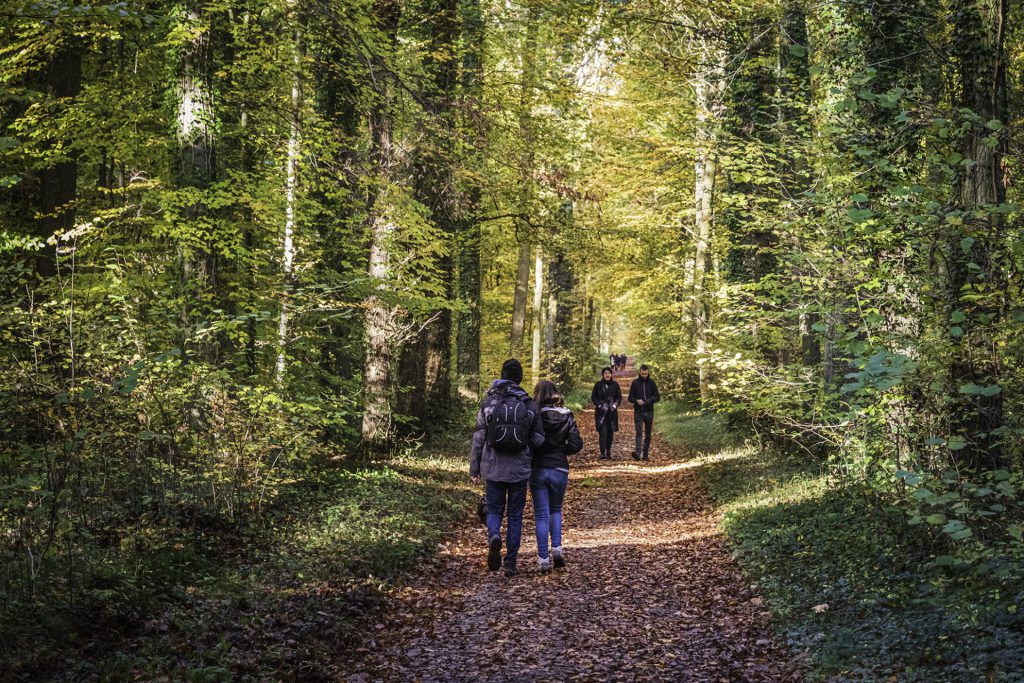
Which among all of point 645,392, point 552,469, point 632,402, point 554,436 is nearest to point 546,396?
point 554,436

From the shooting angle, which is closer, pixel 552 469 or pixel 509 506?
pixel 509 506

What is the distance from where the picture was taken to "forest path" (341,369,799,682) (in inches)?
221

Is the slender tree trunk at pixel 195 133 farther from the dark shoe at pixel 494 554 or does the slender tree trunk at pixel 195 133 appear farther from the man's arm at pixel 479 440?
the dark shoe at pixel 494 554

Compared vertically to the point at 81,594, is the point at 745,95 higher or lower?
higher

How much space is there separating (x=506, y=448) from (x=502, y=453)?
Result: 12cm

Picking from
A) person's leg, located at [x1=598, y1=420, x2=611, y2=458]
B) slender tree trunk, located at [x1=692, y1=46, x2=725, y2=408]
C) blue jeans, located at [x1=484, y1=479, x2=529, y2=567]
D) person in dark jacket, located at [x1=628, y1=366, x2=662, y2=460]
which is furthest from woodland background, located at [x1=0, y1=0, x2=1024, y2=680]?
person's leg, located at [x1=598, y1=420, x2=611, y2=458]

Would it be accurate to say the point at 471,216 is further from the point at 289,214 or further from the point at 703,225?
the point at 703,225

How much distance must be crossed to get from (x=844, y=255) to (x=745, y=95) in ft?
27.3

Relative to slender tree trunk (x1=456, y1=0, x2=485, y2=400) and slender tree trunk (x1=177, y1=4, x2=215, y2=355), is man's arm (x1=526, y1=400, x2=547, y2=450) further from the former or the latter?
slender tree trunk (x1=177, y1=4, x2=215, y2=355)

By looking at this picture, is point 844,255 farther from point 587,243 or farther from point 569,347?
point 569,347

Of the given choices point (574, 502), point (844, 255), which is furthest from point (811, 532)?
point (574, 502)

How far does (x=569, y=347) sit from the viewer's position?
3444cm

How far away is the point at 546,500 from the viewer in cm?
867

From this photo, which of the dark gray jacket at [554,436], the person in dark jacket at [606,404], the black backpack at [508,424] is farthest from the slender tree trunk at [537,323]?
the black backpack at [508,424]
